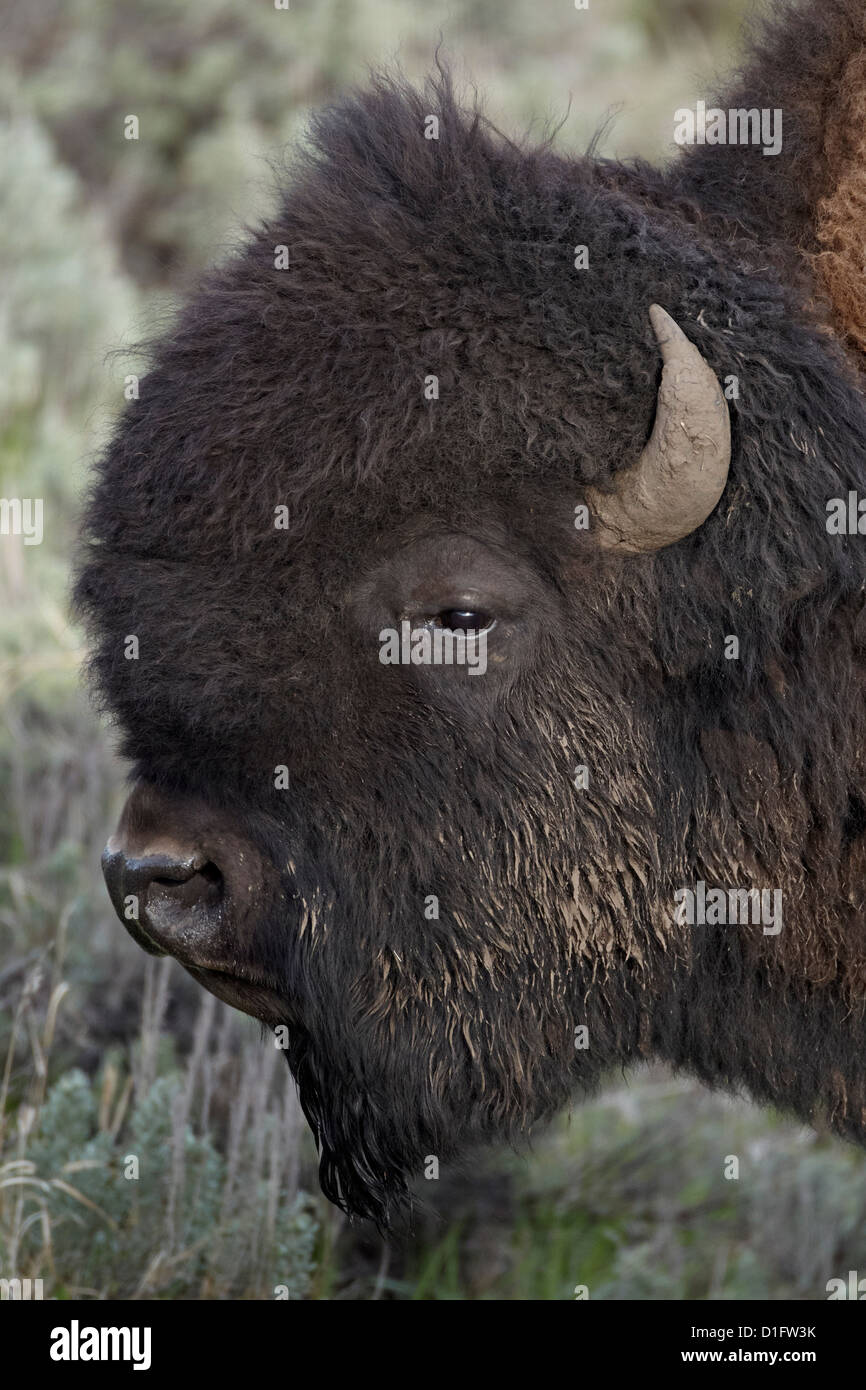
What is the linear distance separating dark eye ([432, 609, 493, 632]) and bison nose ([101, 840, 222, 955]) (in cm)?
74

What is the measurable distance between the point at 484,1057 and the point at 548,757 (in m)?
0.74

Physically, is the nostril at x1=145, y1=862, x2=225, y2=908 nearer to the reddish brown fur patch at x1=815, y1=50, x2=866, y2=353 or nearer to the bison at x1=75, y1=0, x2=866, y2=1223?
the bison at x1=75, y1=0, x2=866, y2=1223

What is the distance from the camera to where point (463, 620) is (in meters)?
3.24

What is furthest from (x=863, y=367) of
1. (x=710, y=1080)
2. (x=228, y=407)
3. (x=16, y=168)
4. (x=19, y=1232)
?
(x=16, y=168)

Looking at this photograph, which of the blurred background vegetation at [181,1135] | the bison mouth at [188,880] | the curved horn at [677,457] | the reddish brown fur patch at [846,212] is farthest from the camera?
the blurred background vegetation at [181,1135]

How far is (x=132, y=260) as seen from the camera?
40.9 ft

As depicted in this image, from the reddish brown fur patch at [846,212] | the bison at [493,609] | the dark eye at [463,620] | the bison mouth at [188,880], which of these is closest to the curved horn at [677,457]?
the bison at [493,609]

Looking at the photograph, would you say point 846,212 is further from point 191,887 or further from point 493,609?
point 191,887

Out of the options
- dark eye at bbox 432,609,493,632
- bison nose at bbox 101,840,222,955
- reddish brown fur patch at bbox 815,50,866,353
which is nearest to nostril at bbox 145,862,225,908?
bison nose at bbox 101,840,222,955

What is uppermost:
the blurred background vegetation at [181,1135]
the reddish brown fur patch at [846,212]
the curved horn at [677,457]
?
the reddish brown fur patch at [846,212]

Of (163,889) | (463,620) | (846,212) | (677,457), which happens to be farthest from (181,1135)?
(846,212)

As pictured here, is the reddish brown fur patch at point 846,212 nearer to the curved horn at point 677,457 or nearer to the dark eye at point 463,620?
the curved horn at point 677,457

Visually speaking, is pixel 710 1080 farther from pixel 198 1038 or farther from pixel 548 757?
pixel 198 1038

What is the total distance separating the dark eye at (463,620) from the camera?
3.24 metres
